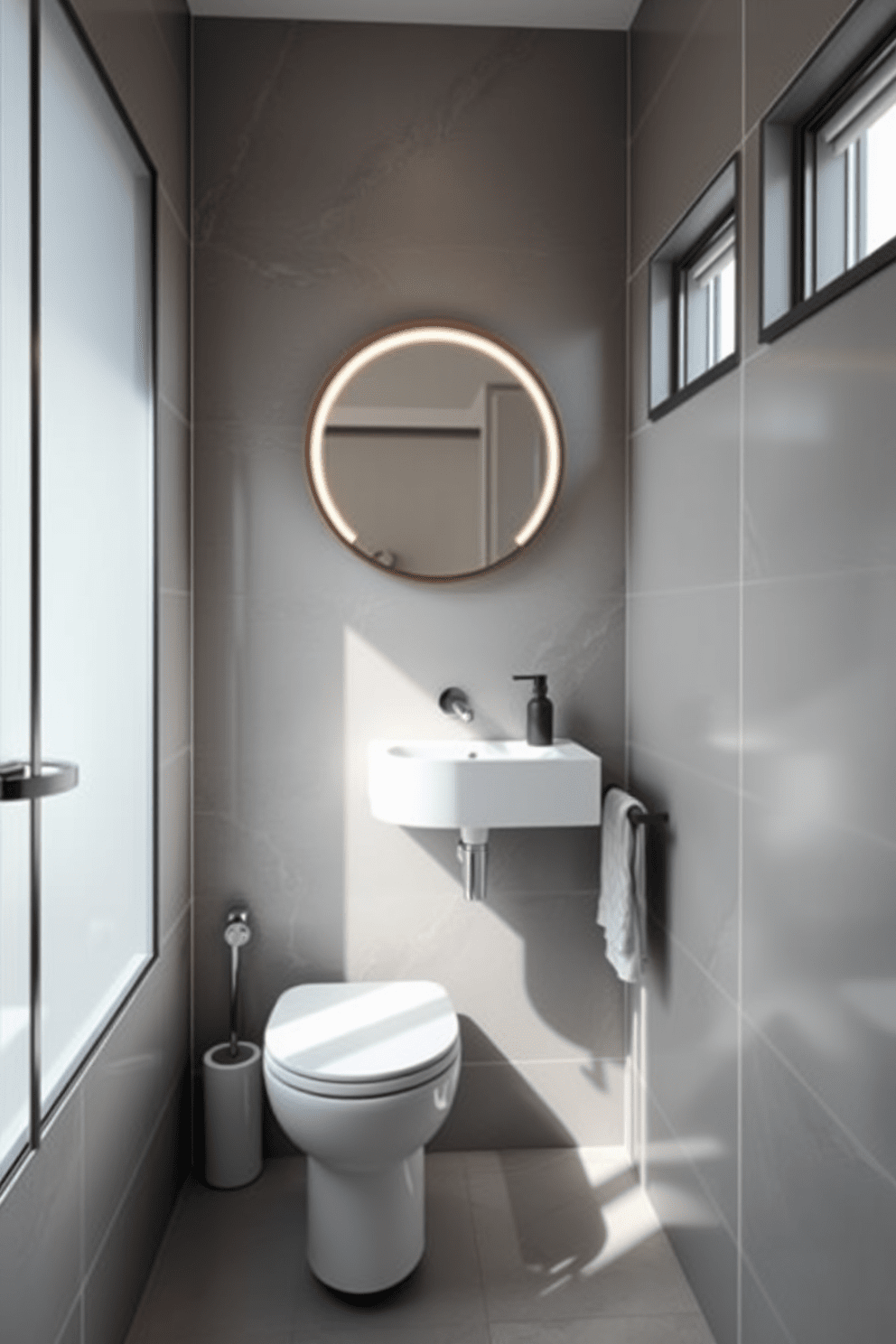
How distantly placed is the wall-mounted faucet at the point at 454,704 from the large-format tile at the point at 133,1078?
76 centimetres

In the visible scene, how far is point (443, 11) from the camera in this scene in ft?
6.85

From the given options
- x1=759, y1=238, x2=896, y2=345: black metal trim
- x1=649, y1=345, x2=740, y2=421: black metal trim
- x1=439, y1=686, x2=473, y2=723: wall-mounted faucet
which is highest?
x1=649, y1=345, x2=740, y2=421: black metal trim

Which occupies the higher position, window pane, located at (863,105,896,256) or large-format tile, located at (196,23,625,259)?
large-format tile, located at (196,23,625,259)

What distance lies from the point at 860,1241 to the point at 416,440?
1677 millimetres

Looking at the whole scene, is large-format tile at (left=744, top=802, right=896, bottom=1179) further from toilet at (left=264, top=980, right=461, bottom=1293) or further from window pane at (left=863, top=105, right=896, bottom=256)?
window pane at (left=863, top=105, right=896, bottom=256)

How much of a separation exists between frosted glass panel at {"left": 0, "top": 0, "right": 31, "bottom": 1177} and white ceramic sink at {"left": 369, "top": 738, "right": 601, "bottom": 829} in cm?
85

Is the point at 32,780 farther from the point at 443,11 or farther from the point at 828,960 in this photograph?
the point at 443,11

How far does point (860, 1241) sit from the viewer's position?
1135 mm

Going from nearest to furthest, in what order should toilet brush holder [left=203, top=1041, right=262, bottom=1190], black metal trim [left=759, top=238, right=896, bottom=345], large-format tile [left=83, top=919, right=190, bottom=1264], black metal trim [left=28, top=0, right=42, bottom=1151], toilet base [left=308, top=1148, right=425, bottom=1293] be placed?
1. black metal trim [left=759, top=238, right=896, bottom=345]
2. black metal trim [left=28, top=0, right=42, bottom=1151]
3. large-format tile [left=83, top=919, right=190, bottom=1264]
4. toilet base [left=308, top=1148, right=425, bottom=1293]
5. toilet brush holder [left=203, top=1041, right=262, bottom=1190]

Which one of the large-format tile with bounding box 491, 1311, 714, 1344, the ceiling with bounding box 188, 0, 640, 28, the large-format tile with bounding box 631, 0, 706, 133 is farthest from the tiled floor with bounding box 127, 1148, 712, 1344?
the ceiling with bounding box 188, 0, 640, 28

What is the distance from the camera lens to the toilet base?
1.70m

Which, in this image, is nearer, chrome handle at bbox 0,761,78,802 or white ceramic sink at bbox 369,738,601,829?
chrome handle at bbox 0,761,78,802

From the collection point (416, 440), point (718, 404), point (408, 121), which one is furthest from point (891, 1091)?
point (408, 121)

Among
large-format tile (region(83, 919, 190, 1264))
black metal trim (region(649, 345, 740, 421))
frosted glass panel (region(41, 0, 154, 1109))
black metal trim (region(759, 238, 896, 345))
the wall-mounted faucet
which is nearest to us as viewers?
black metal trim (region(759, 238, 896, 345))
